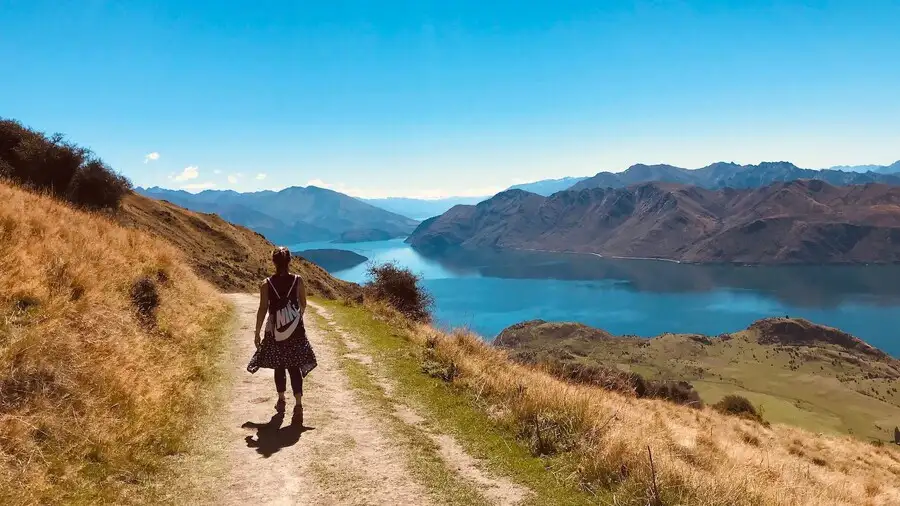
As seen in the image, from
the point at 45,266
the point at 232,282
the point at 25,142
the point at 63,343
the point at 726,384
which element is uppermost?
the point at 25,142

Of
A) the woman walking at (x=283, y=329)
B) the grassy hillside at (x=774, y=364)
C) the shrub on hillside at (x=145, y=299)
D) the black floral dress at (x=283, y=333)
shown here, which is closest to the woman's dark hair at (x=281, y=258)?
the woman walking at (x=283, y=329)

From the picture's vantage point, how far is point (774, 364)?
154 m

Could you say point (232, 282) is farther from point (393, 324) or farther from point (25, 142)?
point (393, 324)

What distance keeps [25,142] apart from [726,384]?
150 m

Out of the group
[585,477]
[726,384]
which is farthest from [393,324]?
[726,384]

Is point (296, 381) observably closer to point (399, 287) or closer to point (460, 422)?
point (460, 422)

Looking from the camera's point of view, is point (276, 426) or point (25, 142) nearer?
point (276, 426)

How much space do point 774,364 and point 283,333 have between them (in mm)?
184212

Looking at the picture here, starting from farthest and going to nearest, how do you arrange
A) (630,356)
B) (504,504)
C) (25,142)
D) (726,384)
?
(630,356) < (726,384) < (25,142) < (504,504)

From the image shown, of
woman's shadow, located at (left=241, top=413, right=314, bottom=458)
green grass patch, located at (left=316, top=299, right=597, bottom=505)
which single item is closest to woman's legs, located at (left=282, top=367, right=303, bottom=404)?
woman's shadow, located at (left=241, top=413, right=314, bottom=458)

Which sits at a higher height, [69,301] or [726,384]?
[69,301]

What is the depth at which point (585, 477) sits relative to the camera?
7.28m

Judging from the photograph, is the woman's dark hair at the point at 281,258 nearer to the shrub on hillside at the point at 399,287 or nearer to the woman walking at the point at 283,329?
the woman walking at the point at 283,329

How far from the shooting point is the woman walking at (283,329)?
8672 millimetres
